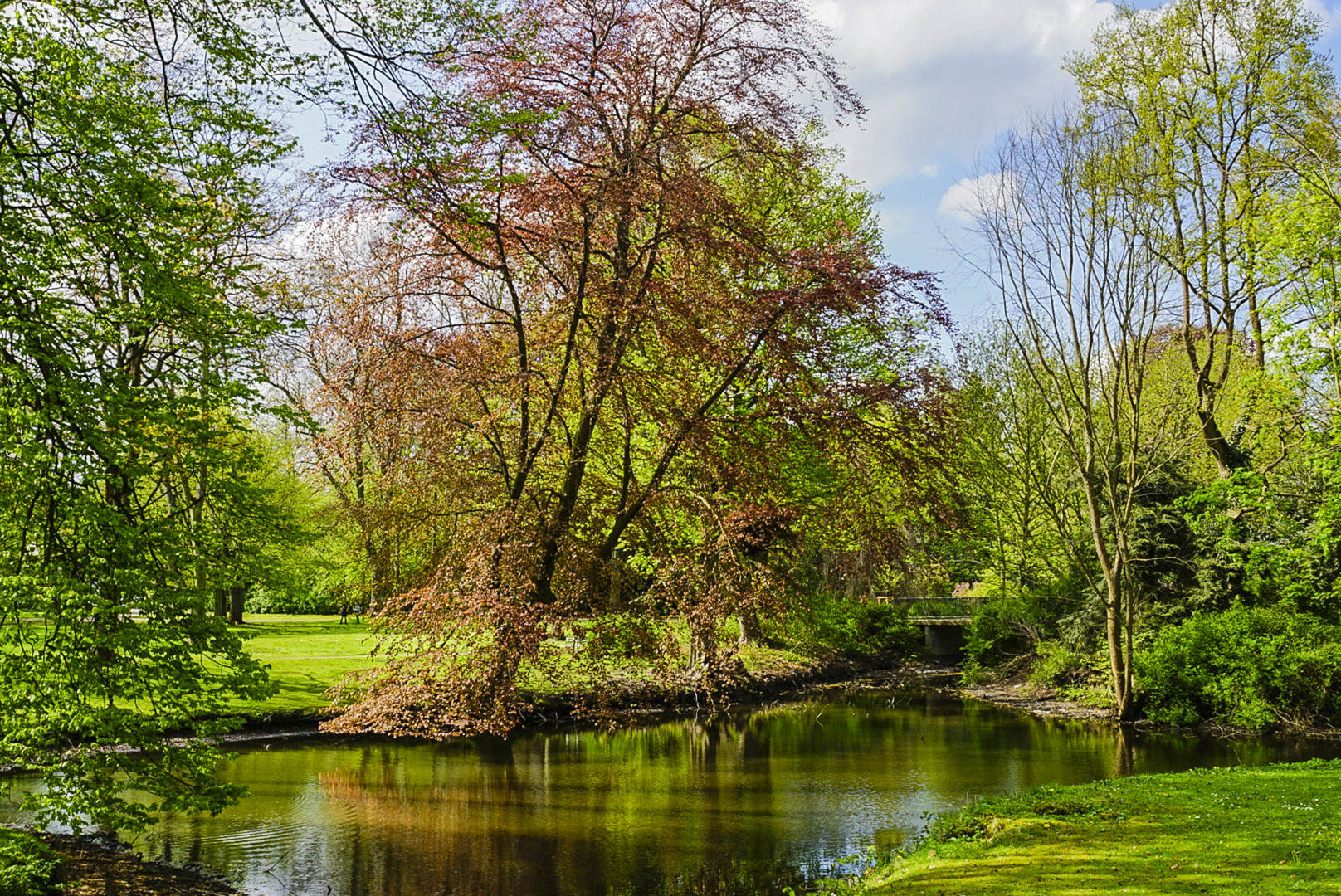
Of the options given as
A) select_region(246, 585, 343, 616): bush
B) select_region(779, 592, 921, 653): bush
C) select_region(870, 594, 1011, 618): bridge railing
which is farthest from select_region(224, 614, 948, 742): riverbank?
select_region(246, 585, 343, 616): bush

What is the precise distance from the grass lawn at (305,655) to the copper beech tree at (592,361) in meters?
2.05

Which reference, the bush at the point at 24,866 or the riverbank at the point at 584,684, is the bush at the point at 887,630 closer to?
the riverbank at the point at 584,684

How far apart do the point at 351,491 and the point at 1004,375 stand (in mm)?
22408

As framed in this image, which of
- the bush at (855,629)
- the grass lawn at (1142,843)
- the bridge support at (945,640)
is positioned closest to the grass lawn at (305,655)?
the grass lawn at (1142,843)

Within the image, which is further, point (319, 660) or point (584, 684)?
point (319, 660)

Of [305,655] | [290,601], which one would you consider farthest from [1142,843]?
[290,601]

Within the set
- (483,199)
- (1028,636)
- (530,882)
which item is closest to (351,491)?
(483,199)

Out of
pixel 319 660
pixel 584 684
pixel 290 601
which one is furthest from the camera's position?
pixel 290 601

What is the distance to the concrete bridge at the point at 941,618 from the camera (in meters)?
33.1

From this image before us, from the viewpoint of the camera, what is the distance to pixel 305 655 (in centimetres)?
2162

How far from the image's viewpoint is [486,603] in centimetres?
1003

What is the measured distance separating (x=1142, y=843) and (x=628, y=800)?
6.72 metres

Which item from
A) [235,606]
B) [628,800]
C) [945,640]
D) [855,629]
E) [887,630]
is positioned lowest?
[945,640]

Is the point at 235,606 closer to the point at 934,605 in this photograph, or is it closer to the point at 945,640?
the point at 934,605
